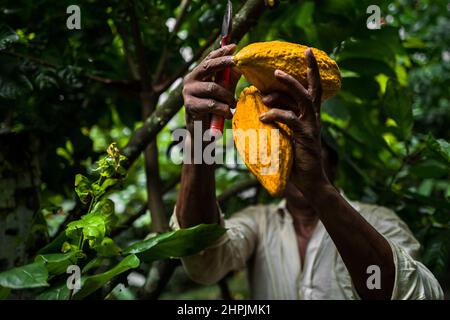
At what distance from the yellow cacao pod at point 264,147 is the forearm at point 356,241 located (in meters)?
0.12

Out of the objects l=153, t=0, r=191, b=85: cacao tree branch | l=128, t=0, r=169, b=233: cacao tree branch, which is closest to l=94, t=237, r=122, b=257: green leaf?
l=128, t=0, r=169, b=233: cacao tree branch

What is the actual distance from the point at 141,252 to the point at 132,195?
58.4 inches

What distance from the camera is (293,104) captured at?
896 millimetres

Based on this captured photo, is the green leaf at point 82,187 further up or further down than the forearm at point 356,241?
further up

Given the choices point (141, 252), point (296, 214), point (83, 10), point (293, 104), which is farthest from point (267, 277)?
point (83, 10)

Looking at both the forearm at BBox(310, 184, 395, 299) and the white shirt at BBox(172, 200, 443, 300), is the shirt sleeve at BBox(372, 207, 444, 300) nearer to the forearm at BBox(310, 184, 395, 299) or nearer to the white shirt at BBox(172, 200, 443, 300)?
the forearm at BBox(310, 184, 395, 299)

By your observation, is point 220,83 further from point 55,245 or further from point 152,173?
point 152,173

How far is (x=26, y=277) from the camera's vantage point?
866mm

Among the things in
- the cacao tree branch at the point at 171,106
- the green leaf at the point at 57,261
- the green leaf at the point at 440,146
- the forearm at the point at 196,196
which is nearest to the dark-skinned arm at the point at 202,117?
the forearm at the point at 196,196

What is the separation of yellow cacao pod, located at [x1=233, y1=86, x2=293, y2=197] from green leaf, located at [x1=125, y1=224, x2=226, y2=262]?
0.21 meters

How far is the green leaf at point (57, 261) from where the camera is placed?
3.00 feet

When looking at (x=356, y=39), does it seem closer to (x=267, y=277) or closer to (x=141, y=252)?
(x=267, y=277)

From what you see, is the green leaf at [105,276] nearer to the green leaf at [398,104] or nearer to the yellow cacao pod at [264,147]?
the yellow cacao pod at [264,147]

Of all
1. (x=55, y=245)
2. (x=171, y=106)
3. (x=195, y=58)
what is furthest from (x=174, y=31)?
(x=55, y=245)
